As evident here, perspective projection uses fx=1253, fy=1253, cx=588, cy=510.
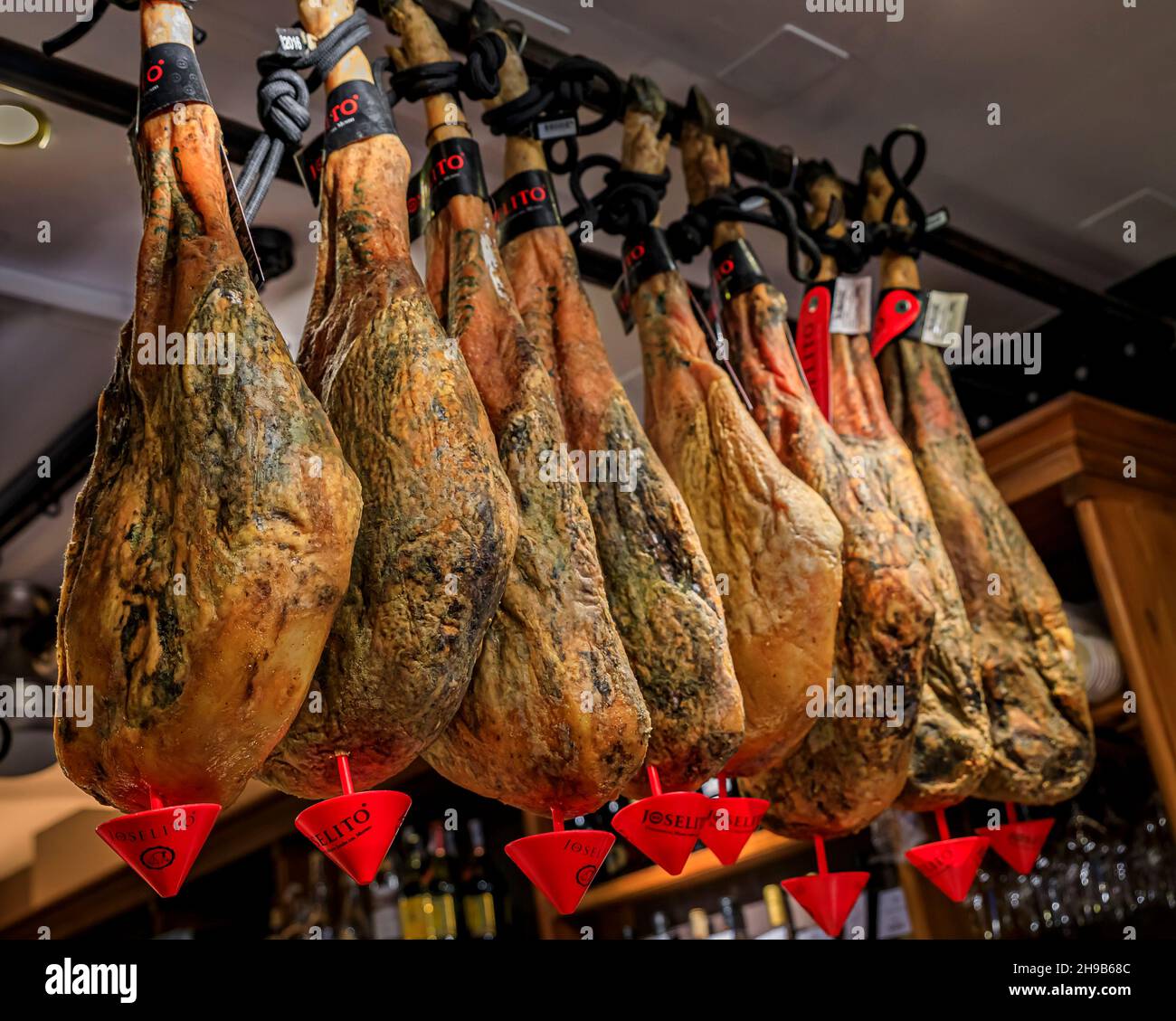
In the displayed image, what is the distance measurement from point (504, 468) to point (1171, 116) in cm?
175

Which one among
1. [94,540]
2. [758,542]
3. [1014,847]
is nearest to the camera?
[94,540]

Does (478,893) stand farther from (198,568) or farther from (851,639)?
(198,568)

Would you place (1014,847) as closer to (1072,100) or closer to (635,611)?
(635,611)

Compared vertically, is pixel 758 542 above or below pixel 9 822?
above

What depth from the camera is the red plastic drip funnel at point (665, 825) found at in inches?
51.1

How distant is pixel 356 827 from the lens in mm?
1094

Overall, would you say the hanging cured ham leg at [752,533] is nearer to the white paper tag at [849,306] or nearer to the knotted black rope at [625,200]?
the knotted black rope at [625,200]

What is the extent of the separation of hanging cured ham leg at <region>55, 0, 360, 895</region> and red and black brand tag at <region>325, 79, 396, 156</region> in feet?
1.03

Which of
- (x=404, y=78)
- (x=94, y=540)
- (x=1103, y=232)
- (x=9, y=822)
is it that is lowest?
(x=9, y=822)

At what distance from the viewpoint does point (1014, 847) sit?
1.75m

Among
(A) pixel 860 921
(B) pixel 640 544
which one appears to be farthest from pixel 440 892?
(B) pixel 640 544

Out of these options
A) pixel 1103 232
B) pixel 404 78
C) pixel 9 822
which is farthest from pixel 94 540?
pixel 9 822

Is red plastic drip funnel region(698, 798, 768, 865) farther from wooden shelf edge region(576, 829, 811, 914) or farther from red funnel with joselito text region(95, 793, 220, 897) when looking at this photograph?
wooden shelf edge region(576, 829, 811, 914)

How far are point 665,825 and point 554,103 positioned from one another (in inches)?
38.8
